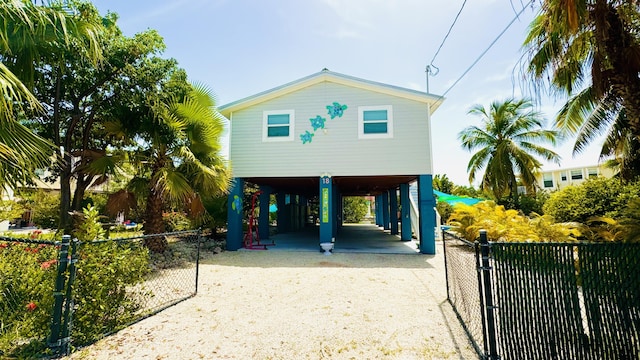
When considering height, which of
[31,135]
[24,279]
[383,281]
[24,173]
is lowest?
[383,281]

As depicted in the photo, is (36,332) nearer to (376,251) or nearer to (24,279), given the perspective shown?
(24,279)

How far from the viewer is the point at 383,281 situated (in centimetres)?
652

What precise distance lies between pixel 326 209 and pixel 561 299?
7.91 meters

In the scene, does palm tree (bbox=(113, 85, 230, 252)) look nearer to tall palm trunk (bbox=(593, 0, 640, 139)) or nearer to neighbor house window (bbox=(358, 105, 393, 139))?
neighbor house window (bbox=(358, 105, 393, 139))

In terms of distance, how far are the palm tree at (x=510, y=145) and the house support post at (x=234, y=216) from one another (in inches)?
611

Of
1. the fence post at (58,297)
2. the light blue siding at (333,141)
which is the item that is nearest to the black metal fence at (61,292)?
the fence post at (58,297)

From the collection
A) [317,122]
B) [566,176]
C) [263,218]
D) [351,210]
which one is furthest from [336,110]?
[566,176]

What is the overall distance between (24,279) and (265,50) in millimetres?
7913

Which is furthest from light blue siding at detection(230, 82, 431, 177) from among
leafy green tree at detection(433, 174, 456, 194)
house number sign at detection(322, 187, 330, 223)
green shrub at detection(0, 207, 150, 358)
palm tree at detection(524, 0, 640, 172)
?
leafy green tree at detection(433, 174, 456, 194)

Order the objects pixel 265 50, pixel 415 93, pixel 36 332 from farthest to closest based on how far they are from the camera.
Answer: pixel 415 93 → pixel 265 50 → pixel 36 332

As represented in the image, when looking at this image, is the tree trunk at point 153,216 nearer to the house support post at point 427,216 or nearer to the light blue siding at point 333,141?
the light blue siding at point 333,141

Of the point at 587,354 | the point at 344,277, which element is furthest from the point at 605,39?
the point at 344,277

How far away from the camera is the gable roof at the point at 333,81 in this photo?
1012 centimetres

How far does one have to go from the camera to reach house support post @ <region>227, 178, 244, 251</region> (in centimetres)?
1092
